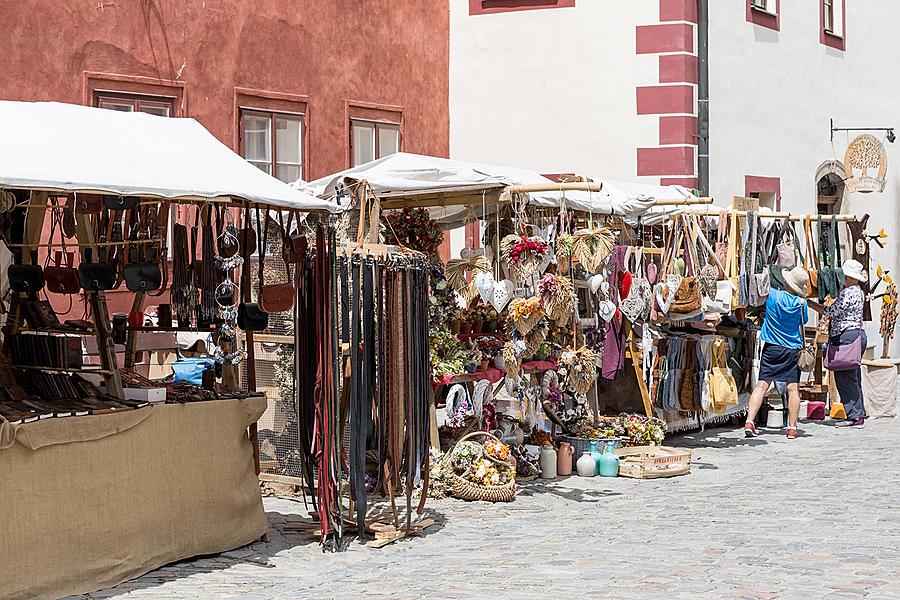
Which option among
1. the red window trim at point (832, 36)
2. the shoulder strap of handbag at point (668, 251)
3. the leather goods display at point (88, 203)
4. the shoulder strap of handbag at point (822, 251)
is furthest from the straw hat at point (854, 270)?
the leather goods display at point (88, 203)

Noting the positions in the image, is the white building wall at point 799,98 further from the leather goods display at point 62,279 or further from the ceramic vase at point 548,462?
the leather goods display at point 62,279

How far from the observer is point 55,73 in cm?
1162

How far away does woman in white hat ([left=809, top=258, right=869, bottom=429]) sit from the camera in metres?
13.8

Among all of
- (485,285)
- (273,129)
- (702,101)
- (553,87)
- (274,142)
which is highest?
(553,87)

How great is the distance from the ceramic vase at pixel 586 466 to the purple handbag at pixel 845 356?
4240 mm

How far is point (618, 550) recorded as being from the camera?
7.71m

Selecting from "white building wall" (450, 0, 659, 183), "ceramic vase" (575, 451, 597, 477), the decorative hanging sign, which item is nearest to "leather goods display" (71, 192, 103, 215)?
"ceramic vase" (575, 451, 597, 477)

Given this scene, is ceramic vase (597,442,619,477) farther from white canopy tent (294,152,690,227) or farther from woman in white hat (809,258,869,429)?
woman in white hat (809,258,869,429)

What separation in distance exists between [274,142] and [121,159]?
6.70m

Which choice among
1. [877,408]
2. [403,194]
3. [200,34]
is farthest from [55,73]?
[877,408]

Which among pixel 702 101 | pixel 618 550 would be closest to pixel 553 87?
pixel 702 101

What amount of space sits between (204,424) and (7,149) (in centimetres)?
183

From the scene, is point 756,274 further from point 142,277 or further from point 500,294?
point 142,277

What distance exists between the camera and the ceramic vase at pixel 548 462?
34.0 ft
